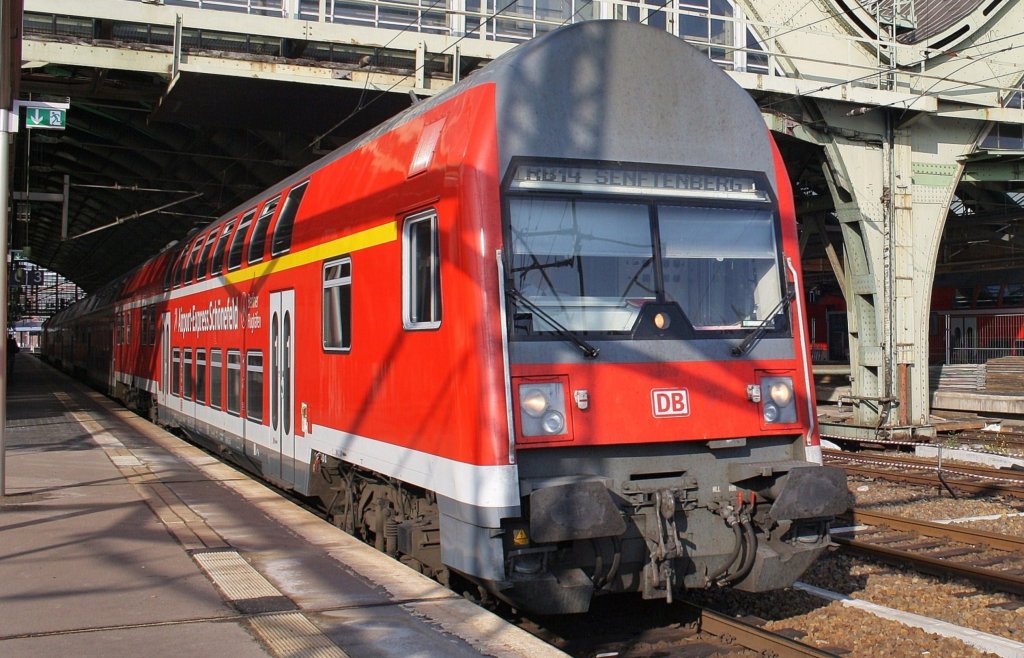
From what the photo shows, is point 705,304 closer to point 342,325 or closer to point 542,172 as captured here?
point 542,172

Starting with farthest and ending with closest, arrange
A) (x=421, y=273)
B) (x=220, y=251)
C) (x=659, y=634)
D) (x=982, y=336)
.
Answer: (x=982, y=336) → (x=220, y=251) → (x=659, y=634) → (x=421, y=273)

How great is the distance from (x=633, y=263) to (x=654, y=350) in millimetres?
549

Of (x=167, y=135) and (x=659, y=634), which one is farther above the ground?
(x=167, y=135)

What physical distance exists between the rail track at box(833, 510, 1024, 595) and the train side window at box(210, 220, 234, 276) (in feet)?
25.2

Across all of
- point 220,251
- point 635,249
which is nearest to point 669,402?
point 635,249

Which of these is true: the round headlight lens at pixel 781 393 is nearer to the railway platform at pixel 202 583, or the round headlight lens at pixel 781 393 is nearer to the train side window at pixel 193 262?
the railway platform at pixel 202 583

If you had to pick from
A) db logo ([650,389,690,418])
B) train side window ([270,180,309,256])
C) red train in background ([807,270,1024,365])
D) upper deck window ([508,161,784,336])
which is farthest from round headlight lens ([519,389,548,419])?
red train in background ([807,270,1024,365])

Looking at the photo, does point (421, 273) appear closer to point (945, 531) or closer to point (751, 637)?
point (751, 637)

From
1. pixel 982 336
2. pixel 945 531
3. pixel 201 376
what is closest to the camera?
pixel 945 531

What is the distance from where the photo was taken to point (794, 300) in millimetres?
6551

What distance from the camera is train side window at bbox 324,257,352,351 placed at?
7.50 m

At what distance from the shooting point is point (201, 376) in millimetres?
13531

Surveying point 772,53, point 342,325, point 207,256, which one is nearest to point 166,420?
point 207,256

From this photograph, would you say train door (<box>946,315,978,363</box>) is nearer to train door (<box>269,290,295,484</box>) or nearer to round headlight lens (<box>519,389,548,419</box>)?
train door (<box>269,290,295,484</box>)
